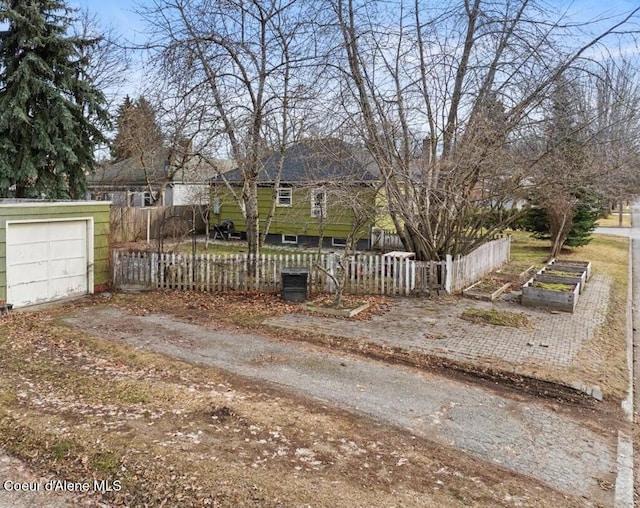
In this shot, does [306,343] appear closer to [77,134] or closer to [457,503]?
[457,503]

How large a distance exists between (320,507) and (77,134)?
62.3 feet

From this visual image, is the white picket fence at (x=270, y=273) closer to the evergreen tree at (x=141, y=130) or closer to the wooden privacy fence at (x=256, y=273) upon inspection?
the wooden privacy fence at (x=256, y=273)

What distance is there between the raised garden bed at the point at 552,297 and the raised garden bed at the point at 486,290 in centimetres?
86

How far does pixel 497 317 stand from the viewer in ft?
32.4

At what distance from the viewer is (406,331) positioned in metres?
9.05

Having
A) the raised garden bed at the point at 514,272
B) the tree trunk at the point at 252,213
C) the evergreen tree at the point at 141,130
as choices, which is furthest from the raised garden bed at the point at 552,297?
the evergreen tree at the point at 141,130

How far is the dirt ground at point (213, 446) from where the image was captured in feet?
12.8

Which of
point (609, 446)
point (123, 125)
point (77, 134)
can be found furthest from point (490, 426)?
point (123, 125)

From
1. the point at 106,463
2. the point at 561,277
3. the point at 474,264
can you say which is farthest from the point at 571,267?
the point at 106,463

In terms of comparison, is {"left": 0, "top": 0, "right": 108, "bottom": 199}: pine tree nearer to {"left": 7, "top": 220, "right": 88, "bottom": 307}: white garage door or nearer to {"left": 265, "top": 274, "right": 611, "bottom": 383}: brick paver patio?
{"left": 7, "top": 220, "right": 88, "bottom": 307}: white garage door

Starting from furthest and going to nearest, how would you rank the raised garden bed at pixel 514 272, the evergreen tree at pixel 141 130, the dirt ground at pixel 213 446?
the evergreen tree at pixel 141 130 → the raised garden bed at pixel 514 272 → the dirt ground at pixel 213 446

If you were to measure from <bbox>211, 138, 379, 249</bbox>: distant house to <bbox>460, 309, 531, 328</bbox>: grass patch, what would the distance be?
9.74ft

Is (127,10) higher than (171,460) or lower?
higher

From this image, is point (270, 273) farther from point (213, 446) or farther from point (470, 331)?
point (213, 446)
